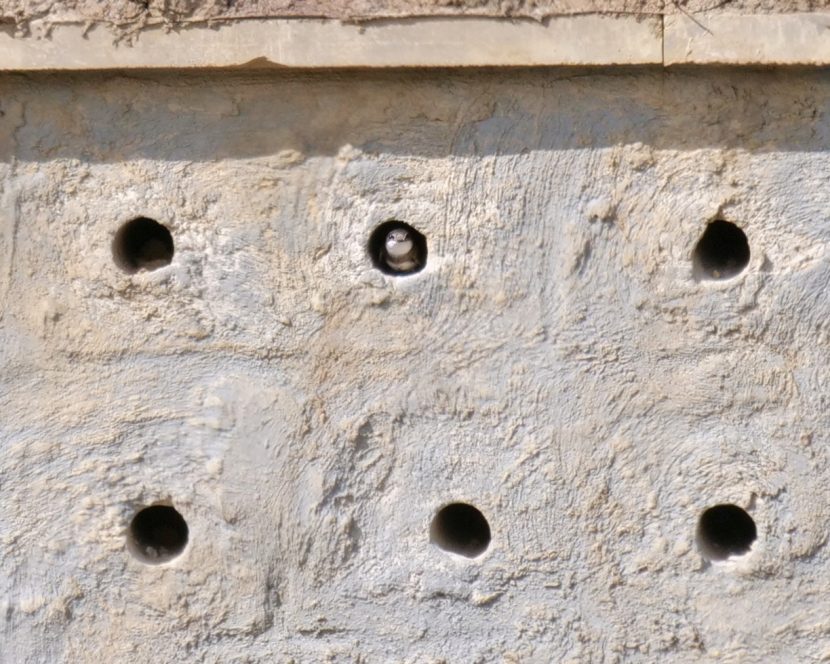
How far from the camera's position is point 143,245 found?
2.10m

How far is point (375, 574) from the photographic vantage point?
6.51 feet

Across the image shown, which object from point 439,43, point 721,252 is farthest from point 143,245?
point 721,252

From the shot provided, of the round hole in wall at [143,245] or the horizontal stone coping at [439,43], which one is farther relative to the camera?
the round hole in wall at [143,245]

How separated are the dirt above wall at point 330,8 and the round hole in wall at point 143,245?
34 centimetres

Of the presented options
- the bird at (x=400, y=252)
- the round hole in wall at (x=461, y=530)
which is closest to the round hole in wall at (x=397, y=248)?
the bird at (x=400, y=252)

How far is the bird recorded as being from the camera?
1952 mm

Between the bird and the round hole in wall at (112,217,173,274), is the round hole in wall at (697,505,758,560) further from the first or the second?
the round hole in wall at (112,217,173,274)

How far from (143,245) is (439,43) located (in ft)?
2.12

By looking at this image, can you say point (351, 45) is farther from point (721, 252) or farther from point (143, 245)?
point (721, 252)

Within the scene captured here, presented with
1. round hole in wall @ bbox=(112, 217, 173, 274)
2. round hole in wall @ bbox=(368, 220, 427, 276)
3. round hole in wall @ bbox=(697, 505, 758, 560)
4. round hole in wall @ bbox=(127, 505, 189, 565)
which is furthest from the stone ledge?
round hole in wall @ bbox=(127, 505, 189, 565)

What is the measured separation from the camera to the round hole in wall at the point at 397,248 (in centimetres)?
195

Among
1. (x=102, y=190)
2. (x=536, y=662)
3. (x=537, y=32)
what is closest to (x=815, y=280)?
(x=537, y=32)

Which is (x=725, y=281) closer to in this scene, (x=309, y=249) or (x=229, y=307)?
(x=309, y=249)

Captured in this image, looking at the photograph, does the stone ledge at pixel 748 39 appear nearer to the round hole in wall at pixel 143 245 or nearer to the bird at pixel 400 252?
the bird at pixel 400 252
